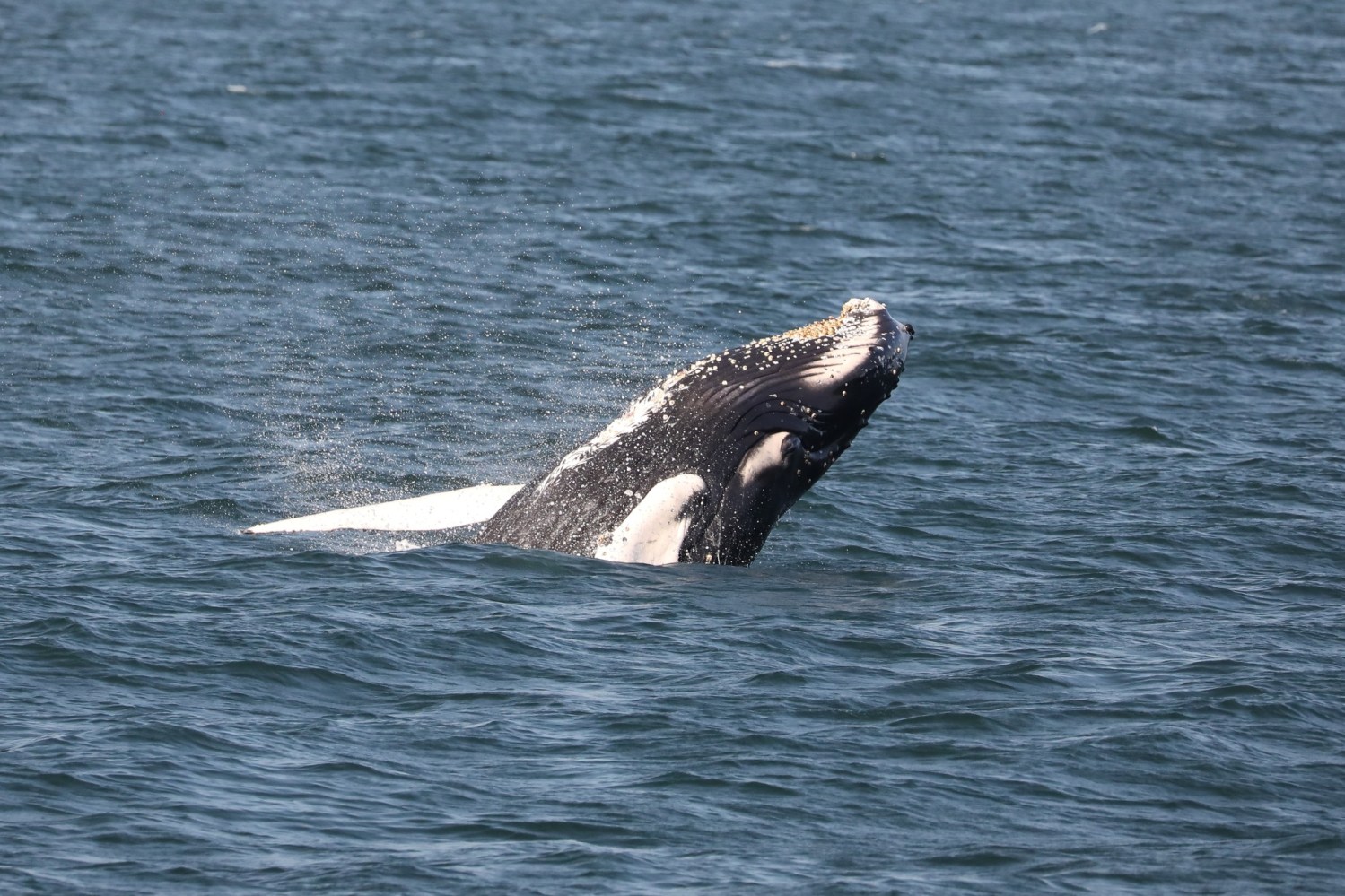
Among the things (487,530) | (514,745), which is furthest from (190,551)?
(514,745)

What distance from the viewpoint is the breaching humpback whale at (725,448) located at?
55.1 feet

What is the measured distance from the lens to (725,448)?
17031 millimetres

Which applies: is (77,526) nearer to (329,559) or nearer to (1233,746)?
(329,559)

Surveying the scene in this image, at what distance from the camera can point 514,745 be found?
560 inches

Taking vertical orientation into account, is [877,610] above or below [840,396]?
below

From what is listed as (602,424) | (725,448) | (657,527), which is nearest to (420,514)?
(657,527)

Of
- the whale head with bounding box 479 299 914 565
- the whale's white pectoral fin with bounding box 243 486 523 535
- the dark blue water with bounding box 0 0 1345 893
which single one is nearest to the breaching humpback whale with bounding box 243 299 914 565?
the whale head with bounding box 479 299 914 565

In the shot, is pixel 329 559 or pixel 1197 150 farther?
pixel 1197 150

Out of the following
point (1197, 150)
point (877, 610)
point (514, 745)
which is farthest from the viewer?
point (1197, 150)

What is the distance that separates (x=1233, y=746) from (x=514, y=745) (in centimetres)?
531

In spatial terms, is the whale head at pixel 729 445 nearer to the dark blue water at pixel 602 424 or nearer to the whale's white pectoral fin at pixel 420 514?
the dark blue water at pixel 602 424

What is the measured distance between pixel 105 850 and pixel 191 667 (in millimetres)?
3354

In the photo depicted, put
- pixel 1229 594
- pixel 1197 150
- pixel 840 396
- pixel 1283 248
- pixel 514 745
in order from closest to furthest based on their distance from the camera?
pixel 514 745
pixel 840 396
pixel 1229 594
pixel 1283 248
pixel 1197 150

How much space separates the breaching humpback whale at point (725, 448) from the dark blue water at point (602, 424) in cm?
46
